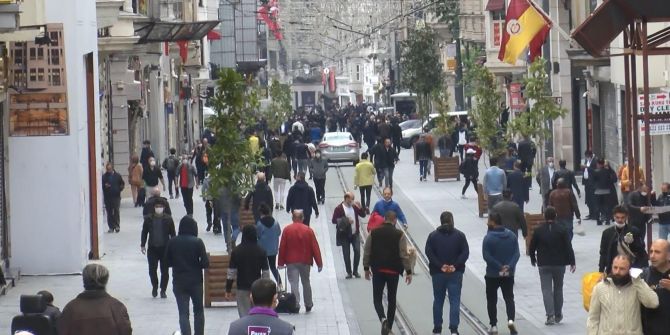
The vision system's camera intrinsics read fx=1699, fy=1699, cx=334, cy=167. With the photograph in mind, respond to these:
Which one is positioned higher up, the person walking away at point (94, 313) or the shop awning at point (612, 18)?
the shop awning at point (612, 18)

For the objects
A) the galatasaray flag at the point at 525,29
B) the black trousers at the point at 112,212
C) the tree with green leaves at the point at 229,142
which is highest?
the galatasaray flag at the point at 525,29

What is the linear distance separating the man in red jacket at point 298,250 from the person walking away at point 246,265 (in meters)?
2.45

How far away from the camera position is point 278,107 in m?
84.3

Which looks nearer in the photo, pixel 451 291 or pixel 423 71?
pixel 451 291

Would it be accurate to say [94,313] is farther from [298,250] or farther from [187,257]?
[298,250]

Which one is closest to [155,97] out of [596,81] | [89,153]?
[596,81]


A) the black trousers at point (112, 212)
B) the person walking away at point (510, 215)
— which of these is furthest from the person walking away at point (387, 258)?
the black trousers at point (112, 212)

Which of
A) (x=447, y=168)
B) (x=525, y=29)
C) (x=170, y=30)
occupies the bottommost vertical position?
(x=447, y=168)

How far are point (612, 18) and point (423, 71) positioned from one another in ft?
152

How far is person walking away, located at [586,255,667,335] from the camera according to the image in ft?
40.3

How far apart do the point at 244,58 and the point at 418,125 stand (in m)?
33.6

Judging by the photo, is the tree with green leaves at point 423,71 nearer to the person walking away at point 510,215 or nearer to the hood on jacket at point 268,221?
the person walking away at point 510,215

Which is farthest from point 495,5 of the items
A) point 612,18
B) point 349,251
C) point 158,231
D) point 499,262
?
point 612,18

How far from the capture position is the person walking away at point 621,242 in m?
17.9
